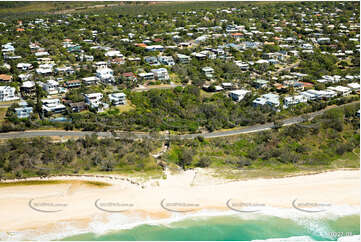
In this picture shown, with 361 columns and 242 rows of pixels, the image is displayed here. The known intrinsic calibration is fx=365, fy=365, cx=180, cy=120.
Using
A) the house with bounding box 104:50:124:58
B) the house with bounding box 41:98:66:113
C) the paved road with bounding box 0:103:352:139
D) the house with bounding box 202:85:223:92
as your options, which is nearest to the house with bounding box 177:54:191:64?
the house with bounding box 104:50:124:58

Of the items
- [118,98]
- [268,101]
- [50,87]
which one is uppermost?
[50,87]

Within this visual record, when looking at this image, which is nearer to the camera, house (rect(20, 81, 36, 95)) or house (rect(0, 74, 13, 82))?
house (rect(20, 81, 36, 95))

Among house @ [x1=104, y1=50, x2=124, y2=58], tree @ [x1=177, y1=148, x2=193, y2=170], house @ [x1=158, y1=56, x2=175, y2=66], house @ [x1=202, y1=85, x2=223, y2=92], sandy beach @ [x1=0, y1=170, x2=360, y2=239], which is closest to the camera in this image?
sandy beach @ [x1=0, y1=170, x2=360, y2=239]

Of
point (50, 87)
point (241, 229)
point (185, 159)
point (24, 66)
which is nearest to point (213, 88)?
point (185, 159)

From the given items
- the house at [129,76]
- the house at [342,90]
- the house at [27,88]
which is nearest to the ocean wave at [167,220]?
the house at [342,90]

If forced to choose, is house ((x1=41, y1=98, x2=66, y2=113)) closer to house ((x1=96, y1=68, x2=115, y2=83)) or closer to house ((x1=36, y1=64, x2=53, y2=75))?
house ((x1=96, y1=68, x2=115, y2=83))

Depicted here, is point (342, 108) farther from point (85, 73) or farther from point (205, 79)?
point (85, 73)

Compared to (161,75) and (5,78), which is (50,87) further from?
(161,75)
